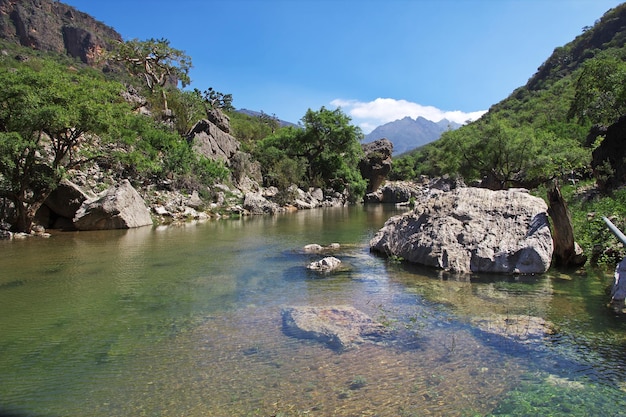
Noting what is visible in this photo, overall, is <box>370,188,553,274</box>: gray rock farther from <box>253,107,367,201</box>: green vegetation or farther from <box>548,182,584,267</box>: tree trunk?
<box>253,107,367,201</box>: green vegetation

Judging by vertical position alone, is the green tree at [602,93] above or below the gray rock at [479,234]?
above

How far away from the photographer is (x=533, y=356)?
20.6 ft

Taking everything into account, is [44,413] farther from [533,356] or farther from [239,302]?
[533,356]

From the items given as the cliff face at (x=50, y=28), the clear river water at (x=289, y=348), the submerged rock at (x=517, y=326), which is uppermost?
the cliff face at (x=50, y=28)

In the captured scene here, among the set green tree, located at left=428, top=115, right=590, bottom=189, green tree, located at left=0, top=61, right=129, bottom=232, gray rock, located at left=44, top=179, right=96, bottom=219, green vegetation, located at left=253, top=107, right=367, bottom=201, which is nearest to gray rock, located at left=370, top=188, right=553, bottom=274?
green tree, located at left=428, top=115, right=590, bottom=189

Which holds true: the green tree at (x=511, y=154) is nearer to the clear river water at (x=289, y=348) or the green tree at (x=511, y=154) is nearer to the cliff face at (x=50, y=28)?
the clear river water at (x=289, y=348)

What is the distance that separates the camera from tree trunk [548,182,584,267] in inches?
474

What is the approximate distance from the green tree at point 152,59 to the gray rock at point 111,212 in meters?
27.8

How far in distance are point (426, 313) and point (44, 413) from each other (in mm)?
6651

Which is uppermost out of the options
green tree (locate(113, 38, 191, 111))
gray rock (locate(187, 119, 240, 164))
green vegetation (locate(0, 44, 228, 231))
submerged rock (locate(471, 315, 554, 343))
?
green tree (locate(113, 38, 191, 111))

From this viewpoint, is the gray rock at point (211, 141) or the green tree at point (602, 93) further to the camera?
the gray rock at point (211, 141)

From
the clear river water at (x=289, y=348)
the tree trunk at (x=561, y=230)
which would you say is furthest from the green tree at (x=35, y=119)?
the tree trunk at (x=561, y=230)

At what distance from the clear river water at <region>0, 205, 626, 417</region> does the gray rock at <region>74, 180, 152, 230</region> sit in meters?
10.9

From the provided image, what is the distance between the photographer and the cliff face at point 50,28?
440ft
